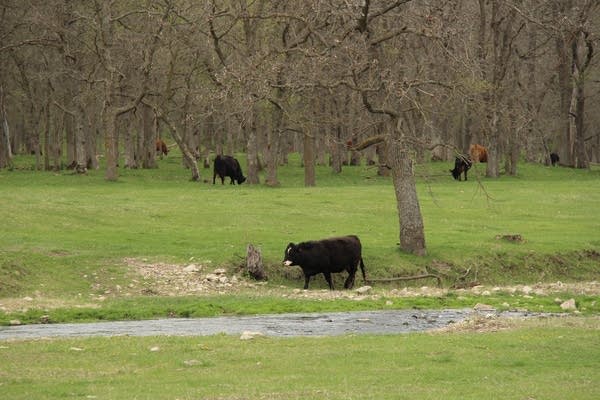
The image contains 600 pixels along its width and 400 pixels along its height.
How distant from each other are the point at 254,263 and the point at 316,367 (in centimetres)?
1498

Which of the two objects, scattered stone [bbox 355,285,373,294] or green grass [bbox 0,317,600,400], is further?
scattered stone [bbox 355,285,373,294]

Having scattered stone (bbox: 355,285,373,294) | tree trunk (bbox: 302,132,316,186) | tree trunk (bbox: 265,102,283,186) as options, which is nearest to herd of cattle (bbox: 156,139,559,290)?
scattered stone (bbox: 355,285,373,294)

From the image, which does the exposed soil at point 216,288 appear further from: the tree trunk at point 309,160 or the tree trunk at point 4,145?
the tree trunk at point 4,145

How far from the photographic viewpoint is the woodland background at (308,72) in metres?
32.0

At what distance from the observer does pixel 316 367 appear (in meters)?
15.6

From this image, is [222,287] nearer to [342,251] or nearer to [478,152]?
[342,251]

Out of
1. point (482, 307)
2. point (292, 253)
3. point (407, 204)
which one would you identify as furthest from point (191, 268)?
point (482, 307)

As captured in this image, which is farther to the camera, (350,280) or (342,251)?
(350,280)

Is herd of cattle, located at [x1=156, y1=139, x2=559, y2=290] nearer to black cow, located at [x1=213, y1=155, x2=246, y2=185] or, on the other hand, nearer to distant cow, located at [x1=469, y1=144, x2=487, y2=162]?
black cow, located at [x1=213, y1=155, x2=246, y2=185]

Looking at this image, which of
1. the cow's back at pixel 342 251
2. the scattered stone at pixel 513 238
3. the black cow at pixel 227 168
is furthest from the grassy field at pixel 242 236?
the black cow at pixel 227 168

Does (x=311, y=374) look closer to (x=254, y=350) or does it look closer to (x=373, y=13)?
(x=254, y=350)

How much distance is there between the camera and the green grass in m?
13.5

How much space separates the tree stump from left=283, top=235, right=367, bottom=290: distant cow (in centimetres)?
81

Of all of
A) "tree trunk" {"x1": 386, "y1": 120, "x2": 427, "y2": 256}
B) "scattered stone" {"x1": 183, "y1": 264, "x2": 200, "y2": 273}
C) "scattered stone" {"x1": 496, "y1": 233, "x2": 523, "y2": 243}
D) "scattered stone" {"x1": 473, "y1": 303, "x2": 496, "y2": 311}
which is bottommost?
"scattered stone" {"x1": 473, "y1": 303, "x2": 496, "y2": 311}
